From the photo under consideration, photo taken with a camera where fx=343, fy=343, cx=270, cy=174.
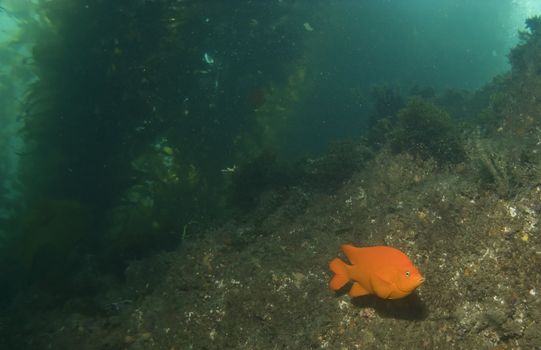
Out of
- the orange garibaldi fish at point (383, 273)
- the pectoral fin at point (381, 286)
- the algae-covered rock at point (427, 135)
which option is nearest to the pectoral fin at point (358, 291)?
the orange garibaldi fish at point (383, 273)

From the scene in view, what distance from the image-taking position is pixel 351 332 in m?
2.93

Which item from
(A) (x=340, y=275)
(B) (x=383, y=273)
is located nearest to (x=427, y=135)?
(A) (x=340, y=275)

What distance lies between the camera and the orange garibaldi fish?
7.80 feet

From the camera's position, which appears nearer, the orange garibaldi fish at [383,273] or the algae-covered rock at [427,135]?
the orange garibaldi fish at [383,273]

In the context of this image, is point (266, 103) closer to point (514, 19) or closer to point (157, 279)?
point (157, 279)

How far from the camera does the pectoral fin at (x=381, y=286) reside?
243cm

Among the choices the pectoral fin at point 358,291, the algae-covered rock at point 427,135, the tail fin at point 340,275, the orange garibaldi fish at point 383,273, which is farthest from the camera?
the algae-covered rock at point 427,135

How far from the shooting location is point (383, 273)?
7.99 feet

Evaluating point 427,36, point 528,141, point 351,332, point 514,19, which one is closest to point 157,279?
point 351,332

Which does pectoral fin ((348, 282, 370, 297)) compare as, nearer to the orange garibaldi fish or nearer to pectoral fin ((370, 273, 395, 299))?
the orange garibaldi fish

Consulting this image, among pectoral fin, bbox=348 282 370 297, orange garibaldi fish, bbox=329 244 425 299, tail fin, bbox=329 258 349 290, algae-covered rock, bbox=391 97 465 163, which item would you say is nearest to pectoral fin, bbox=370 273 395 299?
orange garibaldi fish, bbox=329 244 425 299

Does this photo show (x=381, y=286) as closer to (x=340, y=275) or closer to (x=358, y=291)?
(x=358, y=291)

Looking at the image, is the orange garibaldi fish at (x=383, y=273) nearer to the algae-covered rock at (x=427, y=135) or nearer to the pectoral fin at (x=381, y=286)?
the pectoral fin at (x=381, y=286)

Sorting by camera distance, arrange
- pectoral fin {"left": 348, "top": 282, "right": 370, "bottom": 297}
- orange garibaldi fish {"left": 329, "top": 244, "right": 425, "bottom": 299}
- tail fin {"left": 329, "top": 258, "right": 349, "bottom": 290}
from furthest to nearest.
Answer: tail fin {"left": 329, "top": 258, "right": 349, "bottom": 290}
pectoral fin {"left": 348, "top": 282, "right": 370, "bottom": 297}
orange garibaldi fish {"left": 329, "top": 244, "right": 425, "bottom": 299}
